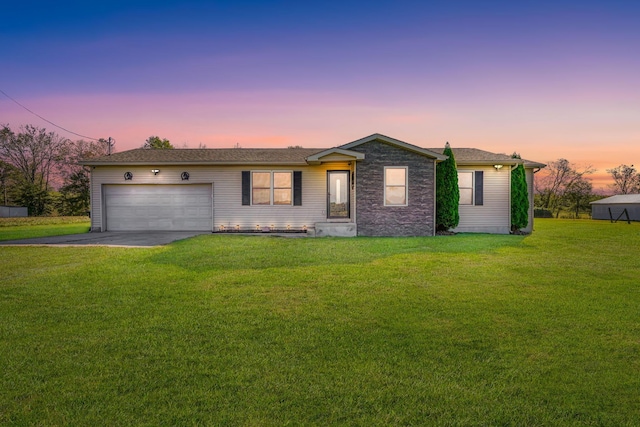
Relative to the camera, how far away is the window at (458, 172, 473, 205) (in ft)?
51.4

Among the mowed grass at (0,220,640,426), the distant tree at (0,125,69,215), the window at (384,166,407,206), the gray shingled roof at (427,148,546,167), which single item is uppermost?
the distant tree at (0,125,69,215)

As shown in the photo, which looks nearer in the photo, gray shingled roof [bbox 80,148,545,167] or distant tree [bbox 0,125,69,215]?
gray shingled roof [bbox 80,148,545,167]

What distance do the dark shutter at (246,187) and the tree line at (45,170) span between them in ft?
66.4

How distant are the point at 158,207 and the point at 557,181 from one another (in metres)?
41.8

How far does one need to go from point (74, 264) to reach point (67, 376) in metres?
5.72

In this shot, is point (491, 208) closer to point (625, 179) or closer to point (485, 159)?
point (485, 159)

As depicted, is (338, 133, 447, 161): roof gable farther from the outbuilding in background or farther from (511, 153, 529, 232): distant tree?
the outbuilding in background

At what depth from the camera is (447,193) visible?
14703 mm

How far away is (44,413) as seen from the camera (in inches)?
90.9

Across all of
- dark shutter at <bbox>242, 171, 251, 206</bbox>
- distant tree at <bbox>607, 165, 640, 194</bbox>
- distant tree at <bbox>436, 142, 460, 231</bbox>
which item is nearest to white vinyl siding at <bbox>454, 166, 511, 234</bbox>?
distant tree at <bbox>436, 142, 460, 231</bbox>

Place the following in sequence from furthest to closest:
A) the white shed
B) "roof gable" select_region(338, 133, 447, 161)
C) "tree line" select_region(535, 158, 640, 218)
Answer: "tree line" select_region(535, 158, 640, 218), the white shed, "roof gable" select_region(338, 133, 447, 161)

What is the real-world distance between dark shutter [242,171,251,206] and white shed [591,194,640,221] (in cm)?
2653

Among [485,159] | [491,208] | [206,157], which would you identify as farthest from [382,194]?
[206,157]

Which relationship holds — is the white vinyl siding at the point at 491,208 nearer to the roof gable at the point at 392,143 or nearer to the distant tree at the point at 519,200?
the distant tree at the point at 519,200
